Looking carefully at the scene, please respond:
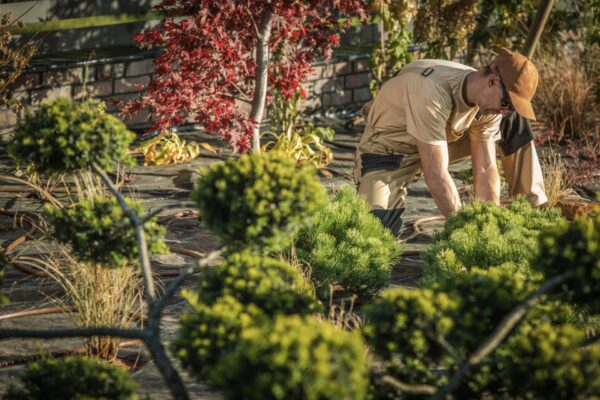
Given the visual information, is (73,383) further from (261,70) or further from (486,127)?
(261,70)

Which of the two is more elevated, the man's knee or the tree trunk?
the tree trunk

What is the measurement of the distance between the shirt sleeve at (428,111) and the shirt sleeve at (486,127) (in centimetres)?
39

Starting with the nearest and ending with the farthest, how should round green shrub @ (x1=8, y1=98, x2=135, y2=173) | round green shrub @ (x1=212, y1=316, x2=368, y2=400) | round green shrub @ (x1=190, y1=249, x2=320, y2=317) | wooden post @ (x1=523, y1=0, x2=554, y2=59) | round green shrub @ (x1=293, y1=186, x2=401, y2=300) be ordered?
1. round green shrub @ (x1=212, y1=316, x2=368, y2=400)
2. round green shrub @ (x1=190, y1=249, x2=320, y2=317)
3. round green shrub @ (x1=8, y1=98, x2=135, y2=173)
4. round green shrub @ (x1=293, y1=186, x2=401, y2=300)
5. wooden post @ (x1=523, y1=0, x2=554, y2=59)

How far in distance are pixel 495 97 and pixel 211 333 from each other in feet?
9.45

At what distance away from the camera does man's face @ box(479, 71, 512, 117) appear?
5.01m

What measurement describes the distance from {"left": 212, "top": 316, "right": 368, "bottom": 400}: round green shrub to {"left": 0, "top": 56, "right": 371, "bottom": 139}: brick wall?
500cm

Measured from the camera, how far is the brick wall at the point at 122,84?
7.94m

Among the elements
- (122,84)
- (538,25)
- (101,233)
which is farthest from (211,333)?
(538,25)

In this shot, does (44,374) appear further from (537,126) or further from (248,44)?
(537,126)

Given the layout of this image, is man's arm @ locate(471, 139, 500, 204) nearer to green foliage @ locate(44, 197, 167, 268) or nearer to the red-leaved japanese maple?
the red-leaved japanese maple

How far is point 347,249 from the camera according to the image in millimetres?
4703

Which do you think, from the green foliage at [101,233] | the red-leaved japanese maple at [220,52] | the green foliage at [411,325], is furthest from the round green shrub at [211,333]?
the red-leaved japanese maple at [220,52]

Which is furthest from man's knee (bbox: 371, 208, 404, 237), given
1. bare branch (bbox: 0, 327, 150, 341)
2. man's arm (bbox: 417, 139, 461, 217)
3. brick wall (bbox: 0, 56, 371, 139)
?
bare branch (bbox: 0, 327, 150, 341)

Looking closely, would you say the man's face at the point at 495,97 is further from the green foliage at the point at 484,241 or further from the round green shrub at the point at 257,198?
the round green shrub at the point at 257,198
